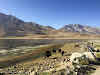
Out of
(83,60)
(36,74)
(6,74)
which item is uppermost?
(83,60)

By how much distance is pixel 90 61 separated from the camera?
51.0ft

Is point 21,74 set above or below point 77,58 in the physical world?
below

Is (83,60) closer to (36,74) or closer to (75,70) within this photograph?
(75,70)

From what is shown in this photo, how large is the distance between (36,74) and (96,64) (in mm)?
9186

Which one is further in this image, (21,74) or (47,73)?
(21,74)

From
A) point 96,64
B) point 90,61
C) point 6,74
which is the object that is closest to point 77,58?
point 90,61

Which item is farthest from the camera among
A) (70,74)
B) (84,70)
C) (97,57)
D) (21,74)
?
(97,57)

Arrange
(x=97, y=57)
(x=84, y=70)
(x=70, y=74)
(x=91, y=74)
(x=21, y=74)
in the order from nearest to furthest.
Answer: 1. (x=70, y=74)
2. (x=91, y=74)
3. (x=84, y=70)
4. (x=21, y=74)
5. (x=97, y=57)

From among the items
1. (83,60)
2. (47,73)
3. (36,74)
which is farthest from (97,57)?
(36,74)

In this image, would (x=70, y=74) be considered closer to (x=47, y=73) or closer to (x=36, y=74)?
(x=47, y=73)

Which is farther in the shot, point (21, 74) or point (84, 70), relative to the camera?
point (21, 74)

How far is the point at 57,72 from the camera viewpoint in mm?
11656

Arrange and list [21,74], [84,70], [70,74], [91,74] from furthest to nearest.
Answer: [21,74], [84,70], [91,74], [70,74]

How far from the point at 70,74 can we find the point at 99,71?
13.8ft
